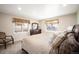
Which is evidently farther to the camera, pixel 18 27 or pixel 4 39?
pixel 18 27

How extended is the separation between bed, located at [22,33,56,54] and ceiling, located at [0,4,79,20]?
1.30ft

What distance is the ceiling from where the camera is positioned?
60.3 inches

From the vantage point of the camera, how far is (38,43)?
1533 mm

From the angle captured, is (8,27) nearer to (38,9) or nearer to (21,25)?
(21,25)

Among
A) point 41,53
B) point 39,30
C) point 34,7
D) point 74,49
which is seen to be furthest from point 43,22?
point 74,49

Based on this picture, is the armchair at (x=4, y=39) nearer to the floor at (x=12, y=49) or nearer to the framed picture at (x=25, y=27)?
the floor at (x=12, y=49)

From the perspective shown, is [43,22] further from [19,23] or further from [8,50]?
[8,50]

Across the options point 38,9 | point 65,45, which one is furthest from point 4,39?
point 65,45

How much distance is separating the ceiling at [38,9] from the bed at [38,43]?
0.40m

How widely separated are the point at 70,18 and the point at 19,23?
962 mm

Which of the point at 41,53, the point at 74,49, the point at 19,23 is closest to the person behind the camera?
the point at 74,49

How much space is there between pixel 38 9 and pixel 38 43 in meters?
0.62

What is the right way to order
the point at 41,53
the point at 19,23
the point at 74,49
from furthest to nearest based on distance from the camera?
1. the point at 19,23
2. the point at 41,53
3. the point at 74,49

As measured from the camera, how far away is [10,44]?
5.07ft
